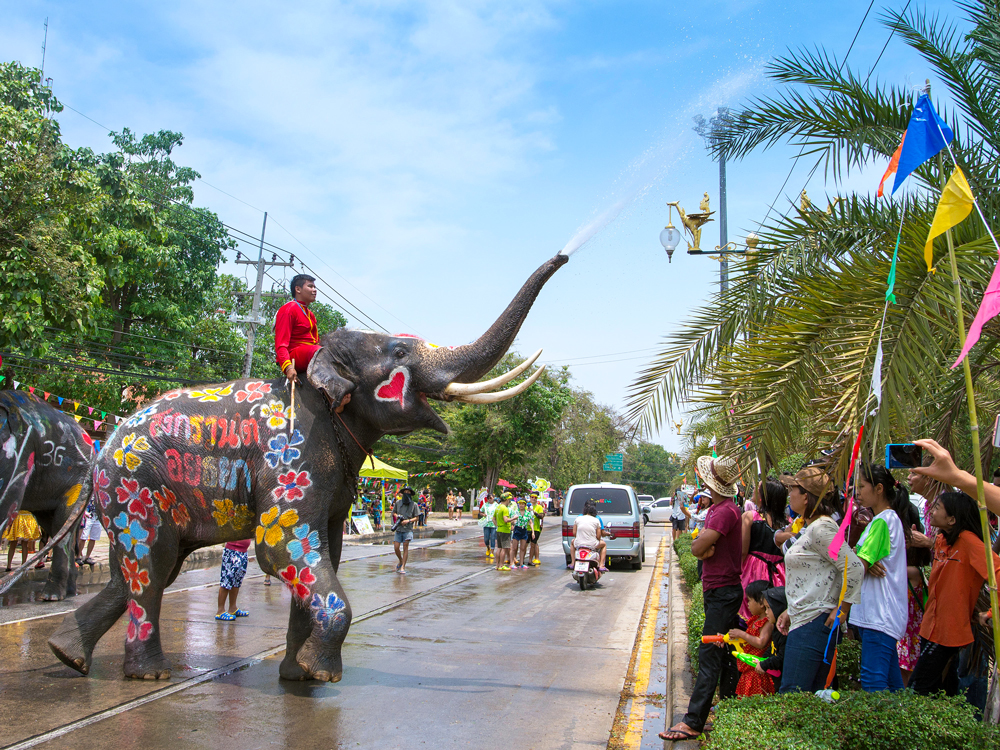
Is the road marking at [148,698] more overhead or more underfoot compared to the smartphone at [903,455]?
more underfoot

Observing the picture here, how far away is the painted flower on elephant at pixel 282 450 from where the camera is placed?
19.8 feet

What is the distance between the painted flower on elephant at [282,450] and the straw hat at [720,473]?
2.95m

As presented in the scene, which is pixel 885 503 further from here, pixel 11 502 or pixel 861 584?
pixel 11 502

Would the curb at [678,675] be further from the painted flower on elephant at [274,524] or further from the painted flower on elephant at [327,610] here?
the painted flower on elephant at [274,524]

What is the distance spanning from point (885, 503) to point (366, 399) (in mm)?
3722

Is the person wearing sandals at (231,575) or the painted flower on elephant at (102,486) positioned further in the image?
the person wearing sandals at (231,575)

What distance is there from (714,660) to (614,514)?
1251 cm

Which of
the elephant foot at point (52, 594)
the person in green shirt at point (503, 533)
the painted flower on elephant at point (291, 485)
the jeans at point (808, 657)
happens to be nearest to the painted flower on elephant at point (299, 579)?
the painted flower on elephant at point (291, 485)

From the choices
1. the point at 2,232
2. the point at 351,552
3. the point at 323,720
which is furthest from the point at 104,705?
the point at 351,552

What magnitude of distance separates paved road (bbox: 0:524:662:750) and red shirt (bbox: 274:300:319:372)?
8.26 feet

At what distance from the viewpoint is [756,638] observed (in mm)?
5027

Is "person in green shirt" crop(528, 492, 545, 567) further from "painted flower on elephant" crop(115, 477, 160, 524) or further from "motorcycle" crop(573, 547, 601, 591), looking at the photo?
"painted flower on elephant" crop(115, 477, 160, 524)

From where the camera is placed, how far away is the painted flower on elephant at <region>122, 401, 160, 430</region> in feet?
20.7

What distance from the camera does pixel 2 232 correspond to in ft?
34.4
